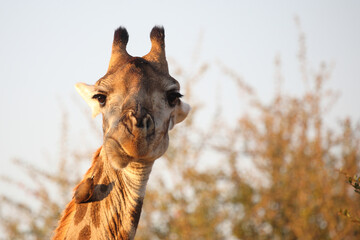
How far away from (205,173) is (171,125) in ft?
29.2

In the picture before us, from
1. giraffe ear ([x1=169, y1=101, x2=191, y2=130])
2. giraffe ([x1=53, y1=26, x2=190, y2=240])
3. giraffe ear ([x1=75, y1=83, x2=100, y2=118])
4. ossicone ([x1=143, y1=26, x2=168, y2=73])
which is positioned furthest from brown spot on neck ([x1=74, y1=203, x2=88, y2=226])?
ossicone ([x1=143, y1=26, x2=168, y2=73])

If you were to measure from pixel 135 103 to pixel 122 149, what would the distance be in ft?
1.28

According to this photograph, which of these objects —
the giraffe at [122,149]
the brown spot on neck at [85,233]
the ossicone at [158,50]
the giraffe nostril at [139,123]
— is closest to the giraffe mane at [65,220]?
the giraffe at [122,149]

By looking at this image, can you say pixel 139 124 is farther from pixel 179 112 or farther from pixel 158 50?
→ pixel 158 50

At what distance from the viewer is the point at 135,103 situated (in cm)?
457

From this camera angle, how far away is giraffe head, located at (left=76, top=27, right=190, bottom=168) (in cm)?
443

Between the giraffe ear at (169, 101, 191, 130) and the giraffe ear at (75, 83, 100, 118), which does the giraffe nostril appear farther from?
the giraffe ear at (169, 101, 191, 130)

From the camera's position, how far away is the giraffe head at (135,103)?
14.5 ft

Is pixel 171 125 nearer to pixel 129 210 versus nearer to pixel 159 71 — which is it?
pixel 159 71

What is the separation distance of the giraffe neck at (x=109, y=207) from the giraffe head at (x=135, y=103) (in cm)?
28

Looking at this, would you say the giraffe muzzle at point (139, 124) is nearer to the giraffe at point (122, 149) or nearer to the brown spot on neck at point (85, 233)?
the giraffe at point (122, 149)

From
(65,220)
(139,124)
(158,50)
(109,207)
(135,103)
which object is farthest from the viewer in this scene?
(158,50)

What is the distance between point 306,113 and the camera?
14.6 metres

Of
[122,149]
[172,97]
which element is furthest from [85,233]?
[172,97]
